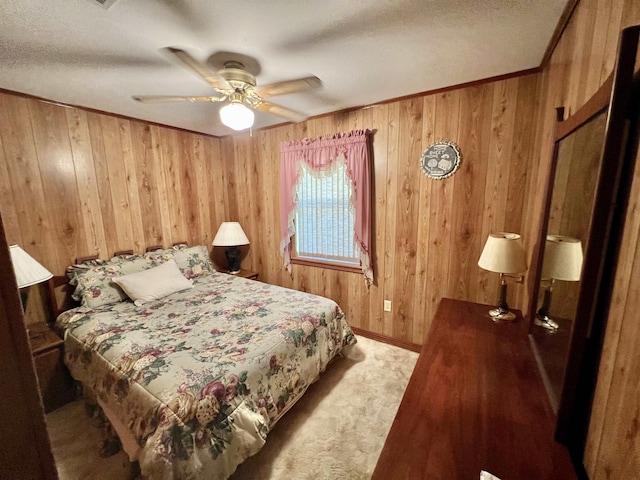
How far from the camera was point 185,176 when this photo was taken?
313 centimetres

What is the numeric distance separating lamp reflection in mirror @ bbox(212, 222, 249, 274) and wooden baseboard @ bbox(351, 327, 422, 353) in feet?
5.50

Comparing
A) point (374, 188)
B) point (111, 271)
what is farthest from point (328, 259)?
point (111, 271)

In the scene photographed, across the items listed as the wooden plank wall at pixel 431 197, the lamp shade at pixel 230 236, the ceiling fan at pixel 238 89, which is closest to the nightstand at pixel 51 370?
the lamp shade at pixel 230 236

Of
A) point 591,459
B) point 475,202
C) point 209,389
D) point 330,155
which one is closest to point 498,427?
point 591,459

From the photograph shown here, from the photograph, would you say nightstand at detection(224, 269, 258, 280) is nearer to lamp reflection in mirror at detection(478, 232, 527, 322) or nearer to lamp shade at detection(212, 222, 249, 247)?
lamp shade at detection(212, 222, 249, 247)

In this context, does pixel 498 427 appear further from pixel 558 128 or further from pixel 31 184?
pixel 31 184

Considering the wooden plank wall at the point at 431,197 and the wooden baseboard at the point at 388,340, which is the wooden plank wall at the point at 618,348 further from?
the wooden baseboard at the point at 388,340

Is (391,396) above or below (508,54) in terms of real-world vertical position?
below

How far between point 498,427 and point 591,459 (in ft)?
0.74

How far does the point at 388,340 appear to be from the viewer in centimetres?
264

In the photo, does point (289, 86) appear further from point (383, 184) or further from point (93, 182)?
point (93, 182)

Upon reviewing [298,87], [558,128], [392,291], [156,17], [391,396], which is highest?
[156,17]

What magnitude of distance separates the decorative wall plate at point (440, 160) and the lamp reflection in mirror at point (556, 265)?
1.20m

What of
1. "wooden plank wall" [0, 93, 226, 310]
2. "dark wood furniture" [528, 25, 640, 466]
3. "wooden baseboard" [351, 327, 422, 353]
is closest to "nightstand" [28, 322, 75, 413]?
"wooden plank wall" [0, 93, 226, 310]
